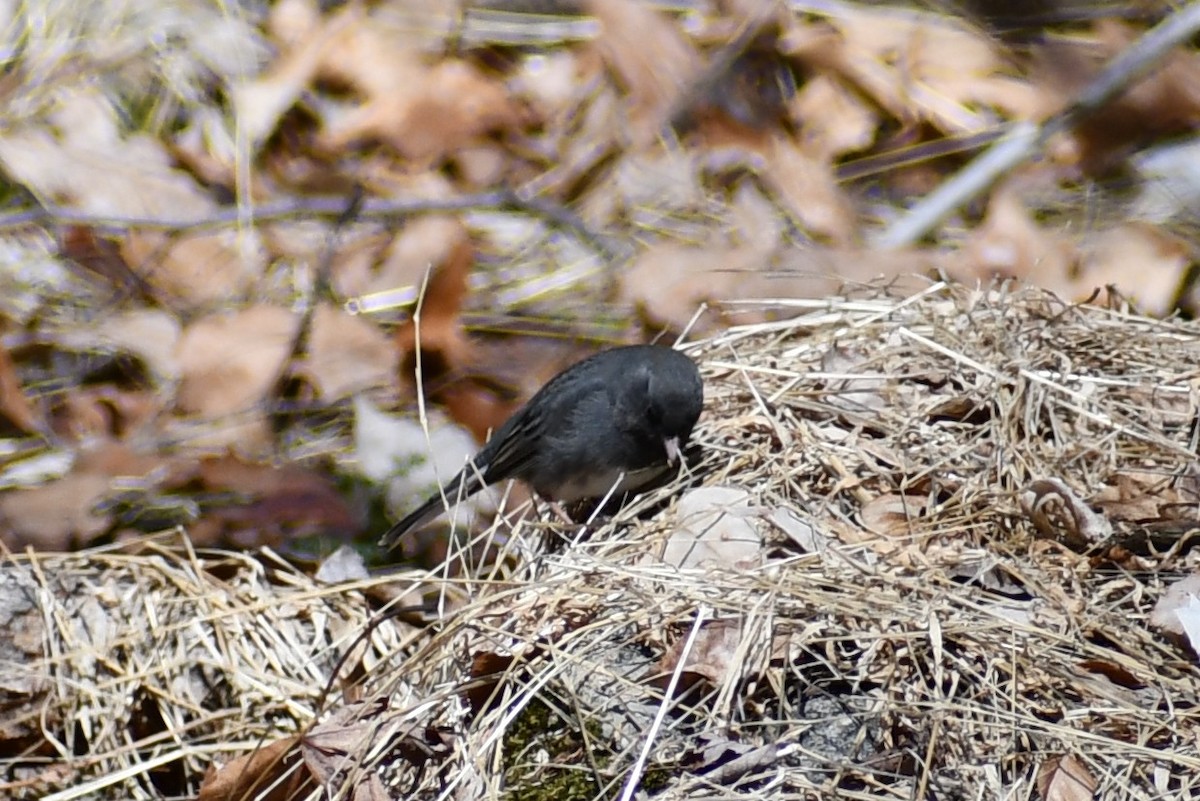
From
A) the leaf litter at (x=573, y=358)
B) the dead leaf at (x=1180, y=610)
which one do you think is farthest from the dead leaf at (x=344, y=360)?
the dead leaf at (x=1180, y=610)

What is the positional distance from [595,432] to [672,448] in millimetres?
273

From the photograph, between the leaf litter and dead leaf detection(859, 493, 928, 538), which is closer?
the leaf litter

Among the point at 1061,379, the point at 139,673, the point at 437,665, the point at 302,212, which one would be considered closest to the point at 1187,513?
the point at 1061,379

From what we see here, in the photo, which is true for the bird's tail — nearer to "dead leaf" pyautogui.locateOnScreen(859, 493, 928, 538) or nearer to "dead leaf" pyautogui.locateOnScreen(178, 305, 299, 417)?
"dead leaf" pyautogui.locateOnScreen(178, 305, 299, 417)

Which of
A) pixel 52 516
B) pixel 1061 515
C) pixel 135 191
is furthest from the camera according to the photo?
pixel 135 191

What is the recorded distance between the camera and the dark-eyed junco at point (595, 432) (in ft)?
7.80

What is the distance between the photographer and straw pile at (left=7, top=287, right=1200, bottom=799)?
161cm

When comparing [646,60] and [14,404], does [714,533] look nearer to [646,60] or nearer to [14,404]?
[14,404]

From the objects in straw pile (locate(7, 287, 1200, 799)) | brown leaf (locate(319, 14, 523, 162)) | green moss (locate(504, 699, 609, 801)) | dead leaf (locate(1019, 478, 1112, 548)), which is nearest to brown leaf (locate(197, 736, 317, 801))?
straw pile (locate(7, 287, 1200, 799))

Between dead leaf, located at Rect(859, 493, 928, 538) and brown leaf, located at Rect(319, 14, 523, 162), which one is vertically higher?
brown leaf, located at Rect(319, 14, 523, 162)

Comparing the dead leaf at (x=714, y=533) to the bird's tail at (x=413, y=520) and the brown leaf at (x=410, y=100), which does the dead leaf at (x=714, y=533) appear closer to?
the bird's tail at (x=413, y=520)

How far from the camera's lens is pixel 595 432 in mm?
2580

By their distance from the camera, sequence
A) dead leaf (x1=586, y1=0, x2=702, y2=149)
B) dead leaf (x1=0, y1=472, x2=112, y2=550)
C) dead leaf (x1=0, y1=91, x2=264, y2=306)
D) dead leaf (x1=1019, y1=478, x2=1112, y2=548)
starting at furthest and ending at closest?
1. dead leaf (x1=586, y1=0, x2=702, y2=149)
2. dead leaf (x1=0, y1=91, x2=264, y2=306)
3. dead leaf (x1=0, y1=472, x2=112, y2=550)
4. dead leaf (x1=1019, y1=478, x2=1112, y2=548)

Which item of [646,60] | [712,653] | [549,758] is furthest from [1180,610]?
[646,60]
